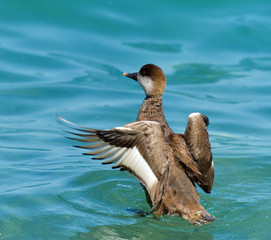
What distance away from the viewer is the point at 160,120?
5473 millimetres

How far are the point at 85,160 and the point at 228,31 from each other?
697 cm

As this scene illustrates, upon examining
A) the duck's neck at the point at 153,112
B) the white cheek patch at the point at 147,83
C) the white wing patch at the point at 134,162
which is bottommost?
the white wing patch at the point at 134,162

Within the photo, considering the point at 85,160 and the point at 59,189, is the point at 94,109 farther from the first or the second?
the point at 59,189

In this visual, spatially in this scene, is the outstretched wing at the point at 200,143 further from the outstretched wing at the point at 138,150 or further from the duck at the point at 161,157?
the outstretched wing at the point at 138,150

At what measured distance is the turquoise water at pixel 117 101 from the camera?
5.05m

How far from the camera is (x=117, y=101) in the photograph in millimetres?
9211

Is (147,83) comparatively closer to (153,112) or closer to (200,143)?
(153,112)

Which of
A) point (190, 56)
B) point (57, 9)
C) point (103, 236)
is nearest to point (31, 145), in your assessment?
point (103, 236)

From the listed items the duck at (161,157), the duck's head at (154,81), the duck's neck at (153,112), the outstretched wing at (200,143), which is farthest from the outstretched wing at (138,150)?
the duck's head at (154,81)

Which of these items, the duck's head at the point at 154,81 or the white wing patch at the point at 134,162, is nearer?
the white wing patch at the point at 134,162

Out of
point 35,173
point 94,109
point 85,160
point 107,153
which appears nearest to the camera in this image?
point 107,153

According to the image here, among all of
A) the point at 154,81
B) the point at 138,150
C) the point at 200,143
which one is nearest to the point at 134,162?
the point at 138,150

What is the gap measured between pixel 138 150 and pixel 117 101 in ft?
15.2

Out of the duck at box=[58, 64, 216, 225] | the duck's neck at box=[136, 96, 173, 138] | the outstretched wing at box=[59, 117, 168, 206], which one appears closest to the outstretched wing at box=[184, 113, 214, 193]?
the duck at box=[58, 64, 216, 225]
